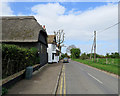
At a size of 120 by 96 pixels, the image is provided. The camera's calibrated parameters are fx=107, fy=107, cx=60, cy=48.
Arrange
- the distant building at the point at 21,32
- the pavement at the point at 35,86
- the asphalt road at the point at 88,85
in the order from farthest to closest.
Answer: the distant building at the point at 21,32, the asphalt road at the point at 88,85, the pavement at the point at 35,86

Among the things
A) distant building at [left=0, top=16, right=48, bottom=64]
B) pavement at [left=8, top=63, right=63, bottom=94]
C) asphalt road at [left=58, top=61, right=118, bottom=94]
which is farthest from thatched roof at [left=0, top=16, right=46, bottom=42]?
asphalt road at [left=58, top=61, right=118, bottom=94]

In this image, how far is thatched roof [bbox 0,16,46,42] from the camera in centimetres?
1444

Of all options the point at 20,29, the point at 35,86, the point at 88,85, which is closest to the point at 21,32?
the point at 20,29

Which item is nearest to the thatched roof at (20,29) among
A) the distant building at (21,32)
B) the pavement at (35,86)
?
the distant building at (21,32)

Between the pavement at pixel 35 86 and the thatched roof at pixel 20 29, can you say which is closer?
the pavement at pixel 35 86

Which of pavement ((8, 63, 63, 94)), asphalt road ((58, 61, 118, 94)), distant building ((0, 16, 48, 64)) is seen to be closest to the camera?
pavement ((8, 63, 63, 94))

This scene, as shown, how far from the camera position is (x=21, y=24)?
1667 cm

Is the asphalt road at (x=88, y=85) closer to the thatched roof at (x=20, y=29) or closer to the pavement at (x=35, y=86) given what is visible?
the pavement at (x=35, y=86)

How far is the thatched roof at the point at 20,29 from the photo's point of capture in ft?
47.4

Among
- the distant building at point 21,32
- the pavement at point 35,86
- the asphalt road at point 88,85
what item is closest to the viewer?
the pavement at point 35,86

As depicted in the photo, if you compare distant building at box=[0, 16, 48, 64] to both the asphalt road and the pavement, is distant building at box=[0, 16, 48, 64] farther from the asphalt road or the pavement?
the asphalt road

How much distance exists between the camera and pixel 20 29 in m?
15.7

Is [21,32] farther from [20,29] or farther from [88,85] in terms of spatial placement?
[88,85]

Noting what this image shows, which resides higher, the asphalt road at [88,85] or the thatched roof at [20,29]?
the thatched roof at [20,29]
